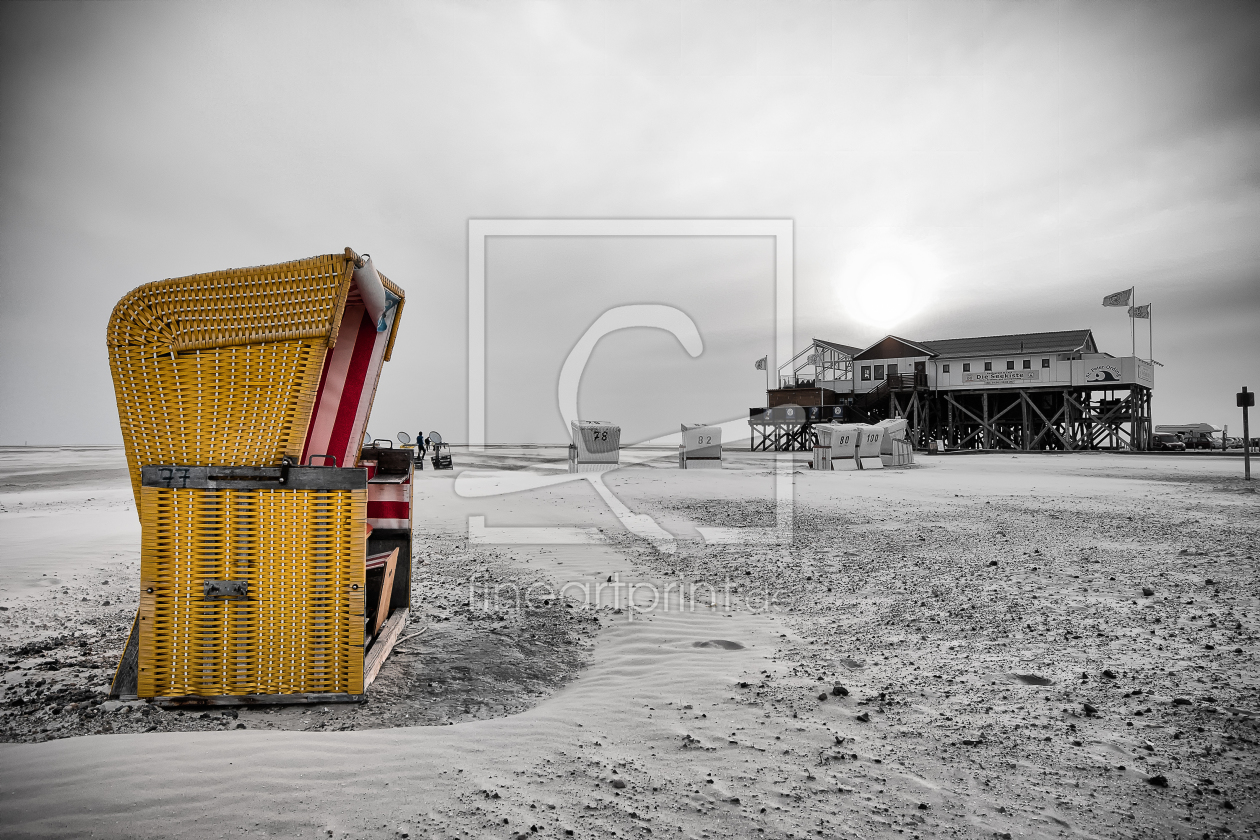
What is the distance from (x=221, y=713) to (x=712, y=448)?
76.5 feet

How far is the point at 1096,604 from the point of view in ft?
18.1

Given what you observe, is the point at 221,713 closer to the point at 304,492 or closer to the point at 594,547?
the point at 304,492

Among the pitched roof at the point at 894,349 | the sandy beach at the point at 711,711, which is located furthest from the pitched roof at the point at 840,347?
the sandy beach at the point at 711,711

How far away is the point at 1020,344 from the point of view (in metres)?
40.8

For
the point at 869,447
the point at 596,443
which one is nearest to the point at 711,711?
the point at 869,447

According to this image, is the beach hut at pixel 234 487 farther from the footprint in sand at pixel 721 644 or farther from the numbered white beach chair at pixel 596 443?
the numbered white beach chair at pixel 596 443

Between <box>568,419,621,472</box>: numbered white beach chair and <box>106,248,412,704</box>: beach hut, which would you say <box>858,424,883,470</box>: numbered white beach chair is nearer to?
<box>568,419,621,472</box>: numbered white beach chair

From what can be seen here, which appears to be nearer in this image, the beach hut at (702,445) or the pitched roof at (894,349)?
the beach hut at (702,445)

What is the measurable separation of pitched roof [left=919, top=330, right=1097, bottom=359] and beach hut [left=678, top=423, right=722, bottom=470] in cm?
2384

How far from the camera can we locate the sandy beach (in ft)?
8.19

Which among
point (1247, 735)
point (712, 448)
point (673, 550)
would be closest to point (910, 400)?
point (712, 448)

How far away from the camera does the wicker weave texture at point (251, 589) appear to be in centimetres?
321

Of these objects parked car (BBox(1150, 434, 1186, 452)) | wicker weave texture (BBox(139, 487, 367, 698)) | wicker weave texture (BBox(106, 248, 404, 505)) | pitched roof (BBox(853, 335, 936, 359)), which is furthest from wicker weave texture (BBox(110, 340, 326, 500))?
parked car (BBox(1150, 434, 1186, 452))

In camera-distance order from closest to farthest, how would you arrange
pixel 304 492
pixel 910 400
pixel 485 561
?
pixel 304 492 → pixel 485 561 → pixel 910 400
